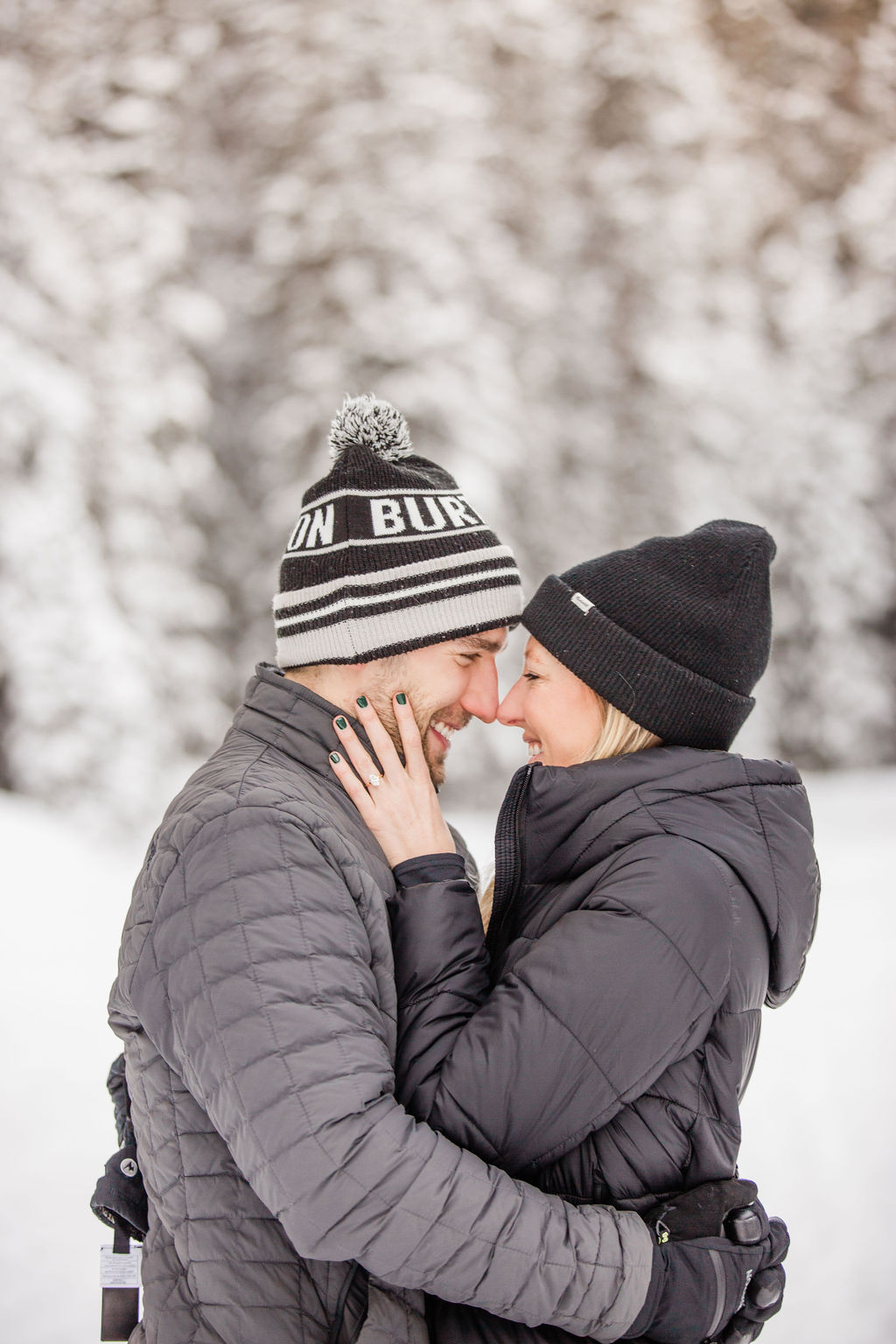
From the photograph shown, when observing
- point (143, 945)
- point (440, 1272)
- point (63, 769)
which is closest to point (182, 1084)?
point (143, 945)

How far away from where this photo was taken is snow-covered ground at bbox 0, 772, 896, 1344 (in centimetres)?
334

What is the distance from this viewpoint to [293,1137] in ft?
4.25

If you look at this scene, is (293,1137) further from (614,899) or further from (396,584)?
(396,584)

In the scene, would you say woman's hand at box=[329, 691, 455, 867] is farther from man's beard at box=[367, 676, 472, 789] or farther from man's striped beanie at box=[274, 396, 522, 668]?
man's striped beanie at box=[274, 396, 522, 668]

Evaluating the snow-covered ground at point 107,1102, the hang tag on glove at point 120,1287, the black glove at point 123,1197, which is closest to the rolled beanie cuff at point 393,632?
the black glove at point 123,1197

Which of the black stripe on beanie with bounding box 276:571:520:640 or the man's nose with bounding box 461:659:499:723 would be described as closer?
the black stripe on beanie with bounding box 276:571:520:640

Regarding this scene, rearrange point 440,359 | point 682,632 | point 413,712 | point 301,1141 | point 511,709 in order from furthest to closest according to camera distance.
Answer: point 440,359
point 511,709
point 413,712
point 682,632
point 301,1141

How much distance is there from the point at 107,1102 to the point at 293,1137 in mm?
2778

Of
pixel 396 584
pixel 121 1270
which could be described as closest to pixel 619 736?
pixel 396 584

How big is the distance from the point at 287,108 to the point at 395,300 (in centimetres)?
114

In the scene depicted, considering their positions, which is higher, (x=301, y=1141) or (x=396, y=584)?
(x=396, y=584)

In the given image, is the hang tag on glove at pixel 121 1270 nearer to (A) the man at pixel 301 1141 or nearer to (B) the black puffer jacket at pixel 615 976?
(A) the man at pixel 301 1141

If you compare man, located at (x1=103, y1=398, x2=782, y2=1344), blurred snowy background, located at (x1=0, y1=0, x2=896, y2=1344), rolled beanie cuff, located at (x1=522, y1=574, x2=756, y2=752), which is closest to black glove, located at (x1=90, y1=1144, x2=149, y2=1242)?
man, located at (x1=103, y1=398, x2=782, y2=1344)

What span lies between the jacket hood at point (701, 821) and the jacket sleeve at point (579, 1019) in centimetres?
8
